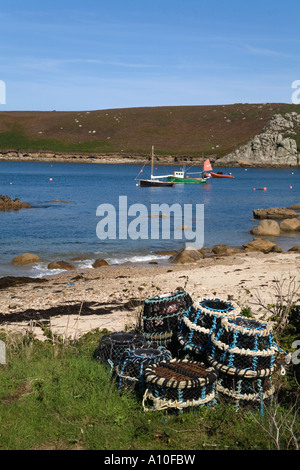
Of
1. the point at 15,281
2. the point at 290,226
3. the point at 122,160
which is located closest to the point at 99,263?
the point at 15,281

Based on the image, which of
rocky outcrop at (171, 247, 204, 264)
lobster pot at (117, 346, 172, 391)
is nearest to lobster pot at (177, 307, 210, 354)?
lobster pot at (117, 346, 172, 391)

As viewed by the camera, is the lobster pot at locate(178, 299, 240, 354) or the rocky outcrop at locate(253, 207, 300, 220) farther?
the rocky outcrop at locate(253, 207, 300, 220)

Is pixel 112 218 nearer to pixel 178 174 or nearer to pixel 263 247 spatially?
pixel 263 247

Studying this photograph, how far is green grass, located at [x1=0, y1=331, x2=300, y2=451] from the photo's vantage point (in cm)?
524

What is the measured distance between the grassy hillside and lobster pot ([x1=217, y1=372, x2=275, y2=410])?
10702cm

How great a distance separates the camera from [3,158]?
11625cm

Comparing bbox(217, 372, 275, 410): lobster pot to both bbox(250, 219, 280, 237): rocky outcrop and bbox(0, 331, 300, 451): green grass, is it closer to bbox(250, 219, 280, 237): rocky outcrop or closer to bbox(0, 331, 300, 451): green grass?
bbox(0, 331, 300, 451): green grass

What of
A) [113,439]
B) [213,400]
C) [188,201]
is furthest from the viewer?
[188,201]

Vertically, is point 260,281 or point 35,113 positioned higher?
point 35,113

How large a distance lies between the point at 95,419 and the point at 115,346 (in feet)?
4.60

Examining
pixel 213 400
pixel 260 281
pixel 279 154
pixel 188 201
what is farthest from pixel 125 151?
pixel 213 400

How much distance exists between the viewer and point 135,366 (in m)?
6.41

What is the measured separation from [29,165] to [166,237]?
83.9m

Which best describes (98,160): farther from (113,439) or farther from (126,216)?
(113,439)
